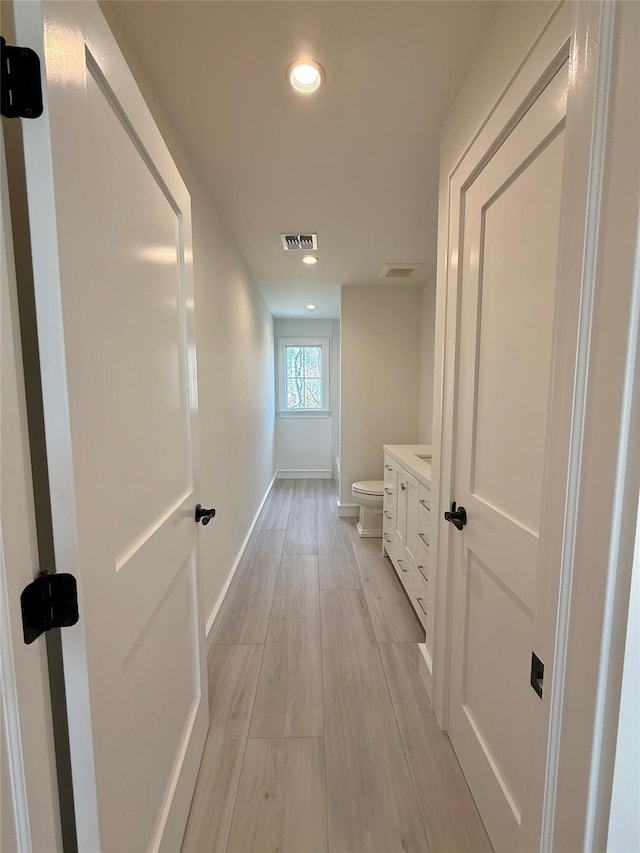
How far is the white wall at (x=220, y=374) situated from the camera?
177 centimetres

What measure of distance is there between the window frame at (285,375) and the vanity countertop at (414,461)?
271 cm

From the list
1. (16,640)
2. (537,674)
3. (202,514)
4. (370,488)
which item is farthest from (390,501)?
(16,640)

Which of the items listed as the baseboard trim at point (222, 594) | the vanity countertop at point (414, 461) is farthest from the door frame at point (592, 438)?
the baseboard trim at point (222, 594)

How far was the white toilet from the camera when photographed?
130 inches

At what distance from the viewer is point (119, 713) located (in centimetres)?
72

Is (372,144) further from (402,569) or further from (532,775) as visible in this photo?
(402,569)

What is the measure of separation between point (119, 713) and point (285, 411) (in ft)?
16.4

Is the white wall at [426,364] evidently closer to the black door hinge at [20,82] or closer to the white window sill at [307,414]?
the white window sill at [307,414]

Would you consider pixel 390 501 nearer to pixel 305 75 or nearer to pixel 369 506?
pixel 369 506

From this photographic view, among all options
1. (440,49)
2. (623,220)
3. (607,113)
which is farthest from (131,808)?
(440,49)

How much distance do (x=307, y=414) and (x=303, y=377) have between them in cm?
59

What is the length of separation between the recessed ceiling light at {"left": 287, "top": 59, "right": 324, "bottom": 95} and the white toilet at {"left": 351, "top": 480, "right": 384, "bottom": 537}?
9.01 feet

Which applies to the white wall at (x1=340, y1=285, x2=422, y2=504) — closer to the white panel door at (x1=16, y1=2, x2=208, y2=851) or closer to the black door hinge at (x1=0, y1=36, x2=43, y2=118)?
the white panel door at (x1=16, y1=2, x2=208, y2=851)

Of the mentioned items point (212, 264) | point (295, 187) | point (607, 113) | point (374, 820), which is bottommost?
point (374, 820)
